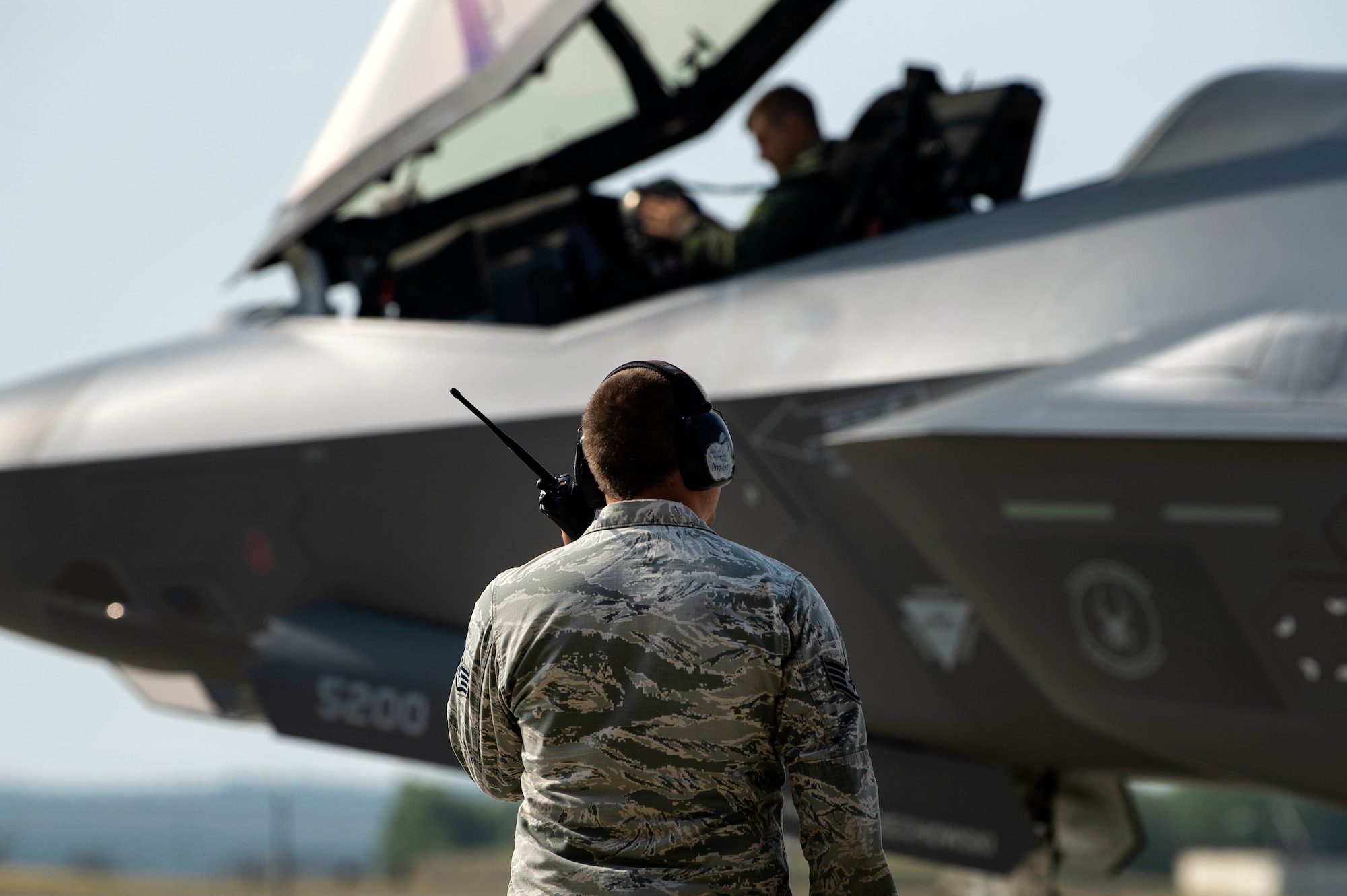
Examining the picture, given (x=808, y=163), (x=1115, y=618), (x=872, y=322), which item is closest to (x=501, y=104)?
(x=808, y=163)

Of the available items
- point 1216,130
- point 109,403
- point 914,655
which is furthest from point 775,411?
Answer: point 109,403

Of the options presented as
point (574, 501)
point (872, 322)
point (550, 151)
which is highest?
point (550, 151)

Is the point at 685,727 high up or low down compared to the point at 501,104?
down

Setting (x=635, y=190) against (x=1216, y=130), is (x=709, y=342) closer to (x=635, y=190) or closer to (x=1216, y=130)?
(x=635, y=190)

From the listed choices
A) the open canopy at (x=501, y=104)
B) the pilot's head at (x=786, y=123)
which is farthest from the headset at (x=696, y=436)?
the open canopy at (x=501, y=104)

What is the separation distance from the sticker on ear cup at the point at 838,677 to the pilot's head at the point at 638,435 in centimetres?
28

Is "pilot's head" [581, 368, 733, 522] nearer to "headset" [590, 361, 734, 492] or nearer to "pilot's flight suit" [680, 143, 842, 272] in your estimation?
"headset" [590, 361, 734, 492]

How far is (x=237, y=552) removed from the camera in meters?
A: 5.04

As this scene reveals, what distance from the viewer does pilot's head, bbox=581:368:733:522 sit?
1.56 m

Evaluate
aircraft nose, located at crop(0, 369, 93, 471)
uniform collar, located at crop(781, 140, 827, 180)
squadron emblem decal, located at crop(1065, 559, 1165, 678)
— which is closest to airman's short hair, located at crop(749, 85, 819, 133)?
uniform collar, located at crop(781, 140, 827, 180)

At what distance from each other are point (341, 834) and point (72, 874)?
2.61m

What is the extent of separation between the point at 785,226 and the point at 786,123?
1.80 ft

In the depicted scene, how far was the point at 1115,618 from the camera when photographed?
325cm

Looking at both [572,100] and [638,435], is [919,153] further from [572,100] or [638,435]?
[638,435]
